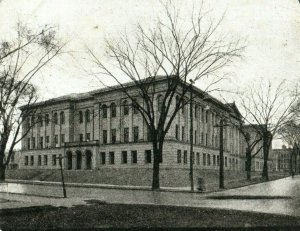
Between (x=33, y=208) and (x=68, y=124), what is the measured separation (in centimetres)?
4740

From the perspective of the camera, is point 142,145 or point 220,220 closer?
point 220,220

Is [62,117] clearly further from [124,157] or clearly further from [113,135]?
[124,157]

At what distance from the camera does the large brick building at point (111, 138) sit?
48.7 meters

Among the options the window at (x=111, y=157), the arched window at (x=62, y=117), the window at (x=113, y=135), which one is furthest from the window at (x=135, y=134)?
the arched window at (x=62, y=117)

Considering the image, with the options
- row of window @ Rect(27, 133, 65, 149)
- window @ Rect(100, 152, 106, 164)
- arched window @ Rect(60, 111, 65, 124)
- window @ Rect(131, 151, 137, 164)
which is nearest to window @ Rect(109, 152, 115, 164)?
window @ Rect(100, 152, 106, 164)

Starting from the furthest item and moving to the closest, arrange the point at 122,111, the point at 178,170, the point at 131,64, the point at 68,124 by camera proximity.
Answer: the point at 68,124 < the point at 122,111 < the point at 178,170 < the point at 131,64

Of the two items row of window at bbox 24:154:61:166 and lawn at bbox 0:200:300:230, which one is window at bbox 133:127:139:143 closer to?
row of window at bbox 24:154:61:166

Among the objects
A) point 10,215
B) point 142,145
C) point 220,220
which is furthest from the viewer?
point 142,145

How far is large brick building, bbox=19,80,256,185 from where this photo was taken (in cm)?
4865

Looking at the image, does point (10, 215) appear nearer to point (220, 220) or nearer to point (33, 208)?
point (33, 208)

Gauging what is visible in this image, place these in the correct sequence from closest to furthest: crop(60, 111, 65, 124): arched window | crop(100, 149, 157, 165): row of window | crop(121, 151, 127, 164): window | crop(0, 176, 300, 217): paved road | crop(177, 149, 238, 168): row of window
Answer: crop(0, 176, 300, 217): paved road → crop(177, 149, 238, 168): row of window → crop(100, 149, 157, 165): row of window → crop(121, 151, 127, 164): window → crop(60, 111, 65, 124): arched window

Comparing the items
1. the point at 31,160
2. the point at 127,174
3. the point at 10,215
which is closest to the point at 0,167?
the point at 10,215

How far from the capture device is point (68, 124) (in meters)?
59.2

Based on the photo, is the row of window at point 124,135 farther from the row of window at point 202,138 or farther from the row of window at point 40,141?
the row of window at point 40,141
